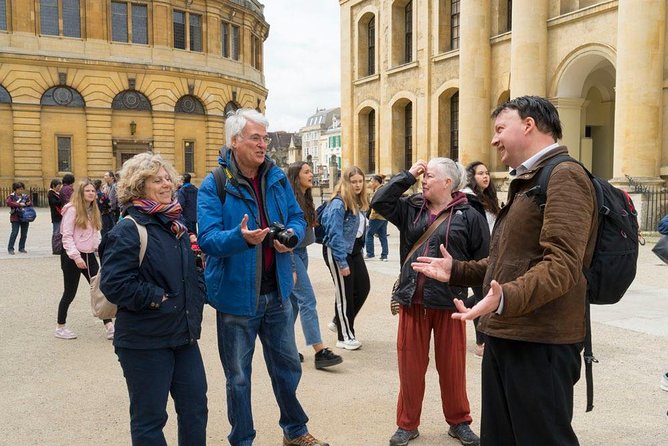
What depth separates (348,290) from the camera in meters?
6.54

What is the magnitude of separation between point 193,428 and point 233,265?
3.35 ft

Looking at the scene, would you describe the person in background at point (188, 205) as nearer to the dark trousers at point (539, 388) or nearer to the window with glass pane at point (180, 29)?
the dark trousers at point (539, 388)

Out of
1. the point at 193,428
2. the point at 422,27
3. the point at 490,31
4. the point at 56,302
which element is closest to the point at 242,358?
the point at 193,428

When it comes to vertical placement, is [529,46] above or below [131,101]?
below

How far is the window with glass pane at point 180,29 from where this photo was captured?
43562 millimetres

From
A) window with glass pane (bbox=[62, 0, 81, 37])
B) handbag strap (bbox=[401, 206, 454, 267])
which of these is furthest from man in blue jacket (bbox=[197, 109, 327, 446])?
window with glass pane (bbox=[62, 0, 81, 37])

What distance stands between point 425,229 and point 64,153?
41052 millimetres

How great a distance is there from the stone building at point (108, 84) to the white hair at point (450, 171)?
40246 mm

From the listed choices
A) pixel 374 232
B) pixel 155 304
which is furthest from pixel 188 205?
pixel 155 304

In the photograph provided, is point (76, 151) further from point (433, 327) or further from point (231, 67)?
point (433, 327)

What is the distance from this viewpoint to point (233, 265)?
374 centimetres

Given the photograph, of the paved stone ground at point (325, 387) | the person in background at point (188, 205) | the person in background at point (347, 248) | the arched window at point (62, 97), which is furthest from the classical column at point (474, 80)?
the arched window at point (62, 97)

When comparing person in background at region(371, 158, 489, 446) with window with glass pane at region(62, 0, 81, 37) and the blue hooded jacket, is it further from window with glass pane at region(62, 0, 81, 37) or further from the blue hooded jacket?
window with glass pane at region(62, 0, 81, 37)

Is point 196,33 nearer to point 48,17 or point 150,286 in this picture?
point 48,17
